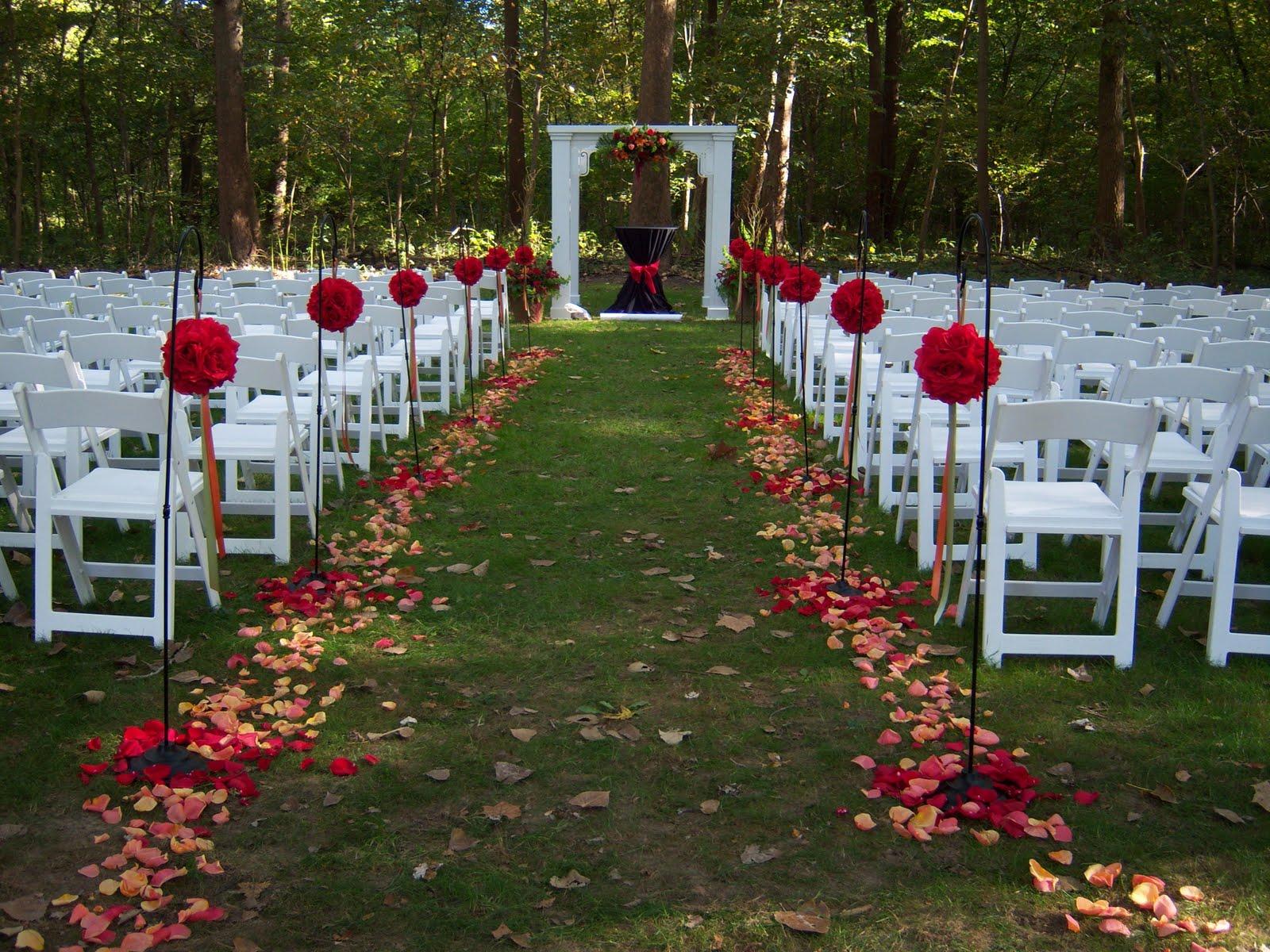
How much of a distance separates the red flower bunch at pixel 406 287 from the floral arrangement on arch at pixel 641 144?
8.63 metres

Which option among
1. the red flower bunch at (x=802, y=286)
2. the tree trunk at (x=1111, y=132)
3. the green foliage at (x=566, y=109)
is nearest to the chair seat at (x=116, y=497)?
the red flower bunch at (x=802, y=286)

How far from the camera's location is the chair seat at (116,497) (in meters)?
4.14

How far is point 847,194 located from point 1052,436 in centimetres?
2759

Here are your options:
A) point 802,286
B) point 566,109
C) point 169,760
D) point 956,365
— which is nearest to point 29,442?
point 169,760

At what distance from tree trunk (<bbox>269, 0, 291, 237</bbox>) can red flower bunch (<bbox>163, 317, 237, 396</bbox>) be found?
1751 centimetres

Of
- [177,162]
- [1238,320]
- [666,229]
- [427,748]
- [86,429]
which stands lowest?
[427,748]

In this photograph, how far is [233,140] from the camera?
650 inches

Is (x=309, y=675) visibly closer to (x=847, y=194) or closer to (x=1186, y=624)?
(x=1186, y=624)

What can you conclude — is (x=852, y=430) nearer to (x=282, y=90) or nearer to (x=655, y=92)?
(x=655, y=92)

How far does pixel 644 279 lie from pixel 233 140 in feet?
20.4

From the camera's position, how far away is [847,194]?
3031cm

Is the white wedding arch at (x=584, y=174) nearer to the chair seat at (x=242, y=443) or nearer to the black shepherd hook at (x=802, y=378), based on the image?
the black shepherd hook at (x=802, y=378)

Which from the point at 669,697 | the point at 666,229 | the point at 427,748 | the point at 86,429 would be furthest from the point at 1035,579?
the point at 666,229

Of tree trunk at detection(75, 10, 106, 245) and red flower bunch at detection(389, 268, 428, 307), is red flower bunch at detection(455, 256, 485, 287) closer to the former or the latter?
red flower bunch at detection(389, 268, 428, 307)
